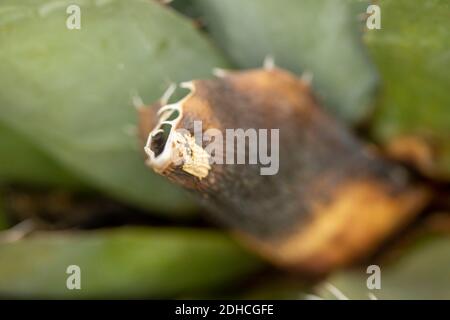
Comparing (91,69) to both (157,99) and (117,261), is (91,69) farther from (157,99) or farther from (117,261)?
(117,261)

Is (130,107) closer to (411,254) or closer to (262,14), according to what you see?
(262,14)

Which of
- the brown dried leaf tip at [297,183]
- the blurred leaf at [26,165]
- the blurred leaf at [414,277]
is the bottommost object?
the blurred leaf at [414,277]

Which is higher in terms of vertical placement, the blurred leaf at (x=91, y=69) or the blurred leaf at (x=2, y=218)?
the blurred leaf at (x=91, y=69)

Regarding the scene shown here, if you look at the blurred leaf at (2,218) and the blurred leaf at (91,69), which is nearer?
the blurred leaf at (91,69)

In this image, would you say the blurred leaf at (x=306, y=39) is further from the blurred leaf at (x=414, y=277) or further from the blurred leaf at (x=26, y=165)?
the blurred leaf at (x=26, y=165)

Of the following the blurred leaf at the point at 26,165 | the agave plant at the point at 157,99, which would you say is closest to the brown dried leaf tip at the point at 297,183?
the agave plant at the point at 157,99

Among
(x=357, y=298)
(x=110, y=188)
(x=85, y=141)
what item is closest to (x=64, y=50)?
(x=85, y=141)
